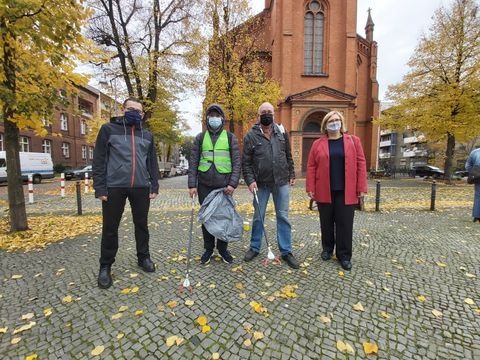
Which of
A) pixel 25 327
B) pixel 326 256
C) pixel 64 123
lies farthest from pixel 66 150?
pixel 326 256

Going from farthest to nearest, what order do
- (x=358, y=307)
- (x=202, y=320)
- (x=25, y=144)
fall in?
(x=25, y=144) → (x=358, y=307) → (x=202, y=320)

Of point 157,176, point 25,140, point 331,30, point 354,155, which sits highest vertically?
point 331,30

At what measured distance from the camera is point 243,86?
50.0 feet

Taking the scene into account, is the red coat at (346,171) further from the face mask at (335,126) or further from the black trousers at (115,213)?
the black trousers at (115,213)

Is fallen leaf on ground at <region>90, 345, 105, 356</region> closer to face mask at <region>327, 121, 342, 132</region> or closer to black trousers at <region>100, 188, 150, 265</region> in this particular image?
black trousers at <region>100, 188, 150, 265</region>

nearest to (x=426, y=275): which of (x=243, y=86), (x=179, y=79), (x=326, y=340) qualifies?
(x=326, y=340)

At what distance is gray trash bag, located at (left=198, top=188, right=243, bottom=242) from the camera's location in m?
3.41

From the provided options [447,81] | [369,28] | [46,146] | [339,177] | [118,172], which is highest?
[369,28]

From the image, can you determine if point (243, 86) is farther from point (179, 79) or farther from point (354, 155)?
point (354, 155)

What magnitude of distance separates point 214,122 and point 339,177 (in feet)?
6.00

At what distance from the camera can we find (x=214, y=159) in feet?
11.1

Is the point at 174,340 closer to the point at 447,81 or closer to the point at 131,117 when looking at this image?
the point at 131,117

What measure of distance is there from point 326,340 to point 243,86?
1471cm

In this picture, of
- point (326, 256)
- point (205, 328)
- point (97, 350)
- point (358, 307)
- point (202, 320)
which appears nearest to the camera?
point (97, 350)
